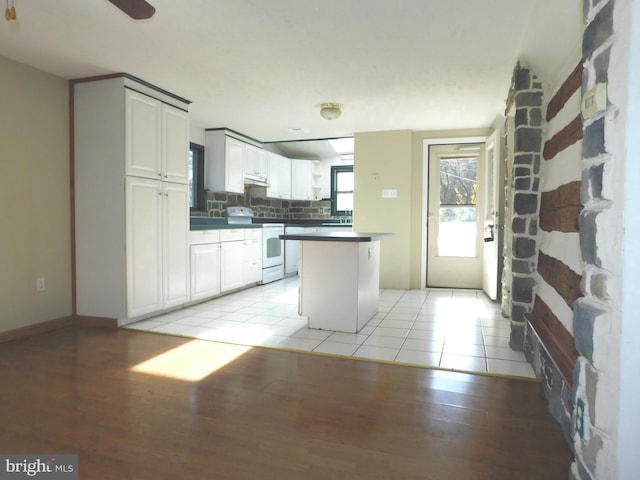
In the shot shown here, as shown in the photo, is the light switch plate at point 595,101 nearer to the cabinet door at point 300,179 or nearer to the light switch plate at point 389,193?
the light switch plate at point 389,193

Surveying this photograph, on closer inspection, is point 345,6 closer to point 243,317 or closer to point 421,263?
point 243,317

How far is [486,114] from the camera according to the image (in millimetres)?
4812

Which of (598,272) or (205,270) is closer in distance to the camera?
(598,272)

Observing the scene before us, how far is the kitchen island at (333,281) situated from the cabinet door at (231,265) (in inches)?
66.8

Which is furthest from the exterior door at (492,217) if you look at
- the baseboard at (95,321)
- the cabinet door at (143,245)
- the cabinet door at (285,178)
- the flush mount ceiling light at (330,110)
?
the baseboard at (95,321)

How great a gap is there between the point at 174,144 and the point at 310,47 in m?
1.85

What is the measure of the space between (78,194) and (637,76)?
159 inches

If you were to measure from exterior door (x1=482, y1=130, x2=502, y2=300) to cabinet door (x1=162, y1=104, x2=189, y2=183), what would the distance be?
3.34 meters

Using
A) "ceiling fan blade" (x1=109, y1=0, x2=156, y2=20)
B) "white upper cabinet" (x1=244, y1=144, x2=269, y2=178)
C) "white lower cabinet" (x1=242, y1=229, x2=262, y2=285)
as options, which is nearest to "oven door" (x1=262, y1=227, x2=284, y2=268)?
"white lower cabinet" (x1=242, y1=229, x2=262, y2=285)

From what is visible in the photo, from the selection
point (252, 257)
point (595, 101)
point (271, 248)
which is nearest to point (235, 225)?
point (252, 257)

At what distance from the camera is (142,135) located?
3.73 m

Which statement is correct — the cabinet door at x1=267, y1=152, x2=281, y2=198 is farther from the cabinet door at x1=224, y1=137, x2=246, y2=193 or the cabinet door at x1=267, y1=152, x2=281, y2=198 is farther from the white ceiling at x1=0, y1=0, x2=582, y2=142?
the white ceiling at x1=0, y1=0, x2=582, y2=142

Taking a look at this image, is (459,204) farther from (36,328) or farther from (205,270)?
(36,328)

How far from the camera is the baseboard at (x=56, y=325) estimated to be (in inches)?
128
